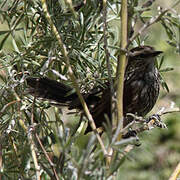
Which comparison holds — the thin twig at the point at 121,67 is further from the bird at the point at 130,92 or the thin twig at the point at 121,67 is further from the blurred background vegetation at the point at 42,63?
the bird at the point at 130,92

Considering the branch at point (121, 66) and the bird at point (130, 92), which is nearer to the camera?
the branch at point (121, 66)

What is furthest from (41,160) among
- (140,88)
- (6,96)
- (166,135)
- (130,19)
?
(166,135)

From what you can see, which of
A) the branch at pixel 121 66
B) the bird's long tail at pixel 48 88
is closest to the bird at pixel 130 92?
the bird's long tail at pixel 48 88

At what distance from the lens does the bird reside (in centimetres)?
204

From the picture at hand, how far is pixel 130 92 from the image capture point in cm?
257

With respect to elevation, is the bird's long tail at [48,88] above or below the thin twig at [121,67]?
below

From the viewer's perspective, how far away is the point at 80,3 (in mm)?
1807

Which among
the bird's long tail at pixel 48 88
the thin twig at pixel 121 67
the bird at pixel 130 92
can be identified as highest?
the thin twig at pixel 121 67

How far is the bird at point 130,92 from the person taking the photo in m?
2.04

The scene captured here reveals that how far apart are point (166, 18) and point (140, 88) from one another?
114 cm

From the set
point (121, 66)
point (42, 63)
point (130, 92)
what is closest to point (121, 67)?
point (121, 66)

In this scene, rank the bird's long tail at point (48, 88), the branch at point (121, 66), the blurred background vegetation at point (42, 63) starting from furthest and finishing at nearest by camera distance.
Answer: the bird's long tail at point (48, 88)
the blurred background vegetation at point (42, 63)
the branch at point (121, 66)

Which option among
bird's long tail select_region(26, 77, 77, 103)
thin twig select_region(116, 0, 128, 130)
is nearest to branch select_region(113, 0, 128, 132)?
thin twig select_region(116, 0, 128, 130)

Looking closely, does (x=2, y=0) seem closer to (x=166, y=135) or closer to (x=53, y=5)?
(x=53, y=5)
